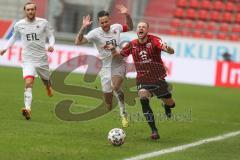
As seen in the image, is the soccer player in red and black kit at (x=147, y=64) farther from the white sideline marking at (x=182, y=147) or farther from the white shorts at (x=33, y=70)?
the white shorts at (x=33, y=70)

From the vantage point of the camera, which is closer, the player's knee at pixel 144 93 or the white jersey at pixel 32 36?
the player's knee at pixel 144 93

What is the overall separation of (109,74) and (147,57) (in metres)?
2.27

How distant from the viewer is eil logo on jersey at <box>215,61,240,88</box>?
29.3m

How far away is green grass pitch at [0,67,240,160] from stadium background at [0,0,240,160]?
0.06 feet

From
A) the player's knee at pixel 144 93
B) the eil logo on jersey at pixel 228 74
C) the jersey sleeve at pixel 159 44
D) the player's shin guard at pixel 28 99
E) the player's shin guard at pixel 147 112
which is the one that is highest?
the jersey sleeve at pixel 159 44

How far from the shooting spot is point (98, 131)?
45.3ft

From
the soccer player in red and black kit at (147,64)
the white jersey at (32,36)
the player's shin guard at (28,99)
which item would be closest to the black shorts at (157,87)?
the soccer player in red and black kit at (147,64)

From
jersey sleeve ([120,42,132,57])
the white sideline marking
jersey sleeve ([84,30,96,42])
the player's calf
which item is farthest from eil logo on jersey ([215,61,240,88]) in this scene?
jersey sleeve ([120,42,132,57])

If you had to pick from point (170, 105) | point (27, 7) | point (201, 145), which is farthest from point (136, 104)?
point (201, 145)

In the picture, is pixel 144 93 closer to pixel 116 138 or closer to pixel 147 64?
pixel 147 64

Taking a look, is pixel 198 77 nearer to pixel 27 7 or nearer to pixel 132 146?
pixel 27 7

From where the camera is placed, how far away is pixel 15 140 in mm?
11734

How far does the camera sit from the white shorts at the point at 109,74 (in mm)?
15039

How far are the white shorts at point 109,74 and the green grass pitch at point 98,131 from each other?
0.74 m
